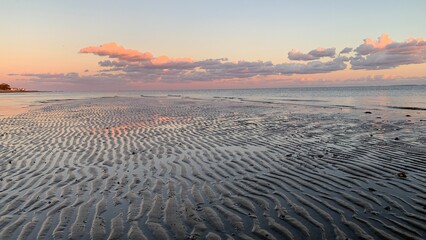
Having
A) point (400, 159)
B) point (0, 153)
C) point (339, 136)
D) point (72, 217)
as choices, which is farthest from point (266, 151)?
point (0, 153)

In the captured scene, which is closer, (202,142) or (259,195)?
(259,195)

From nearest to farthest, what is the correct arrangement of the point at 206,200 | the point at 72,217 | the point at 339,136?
the point at 72,217
the point at 206,200
the point at 339,136

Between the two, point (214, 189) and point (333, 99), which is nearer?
point (214, 189)

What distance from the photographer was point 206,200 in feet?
22.3

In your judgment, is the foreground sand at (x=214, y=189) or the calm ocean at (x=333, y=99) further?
the calm ocean at (x=333, y=99)

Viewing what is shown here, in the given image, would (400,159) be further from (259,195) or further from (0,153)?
(0,153)

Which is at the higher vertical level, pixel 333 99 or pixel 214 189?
pixel 214 189

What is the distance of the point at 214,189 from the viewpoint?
755 centimetres

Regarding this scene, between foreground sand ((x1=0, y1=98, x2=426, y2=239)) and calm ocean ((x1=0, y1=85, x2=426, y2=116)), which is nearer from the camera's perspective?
foreground sand ((x1=0, y1=98, x2=426, y2=239))

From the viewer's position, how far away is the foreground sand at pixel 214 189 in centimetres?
540

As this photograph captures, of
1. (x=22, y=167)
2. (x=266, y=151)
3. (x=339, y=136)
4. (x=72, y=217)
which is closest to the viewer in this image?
(x=72, y=217)

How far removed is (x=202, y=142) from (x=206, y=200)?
736 cm

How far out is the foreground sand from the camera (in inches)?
213

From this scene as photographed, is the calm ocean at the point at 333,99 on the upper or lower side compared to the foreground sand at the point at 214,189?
lower
